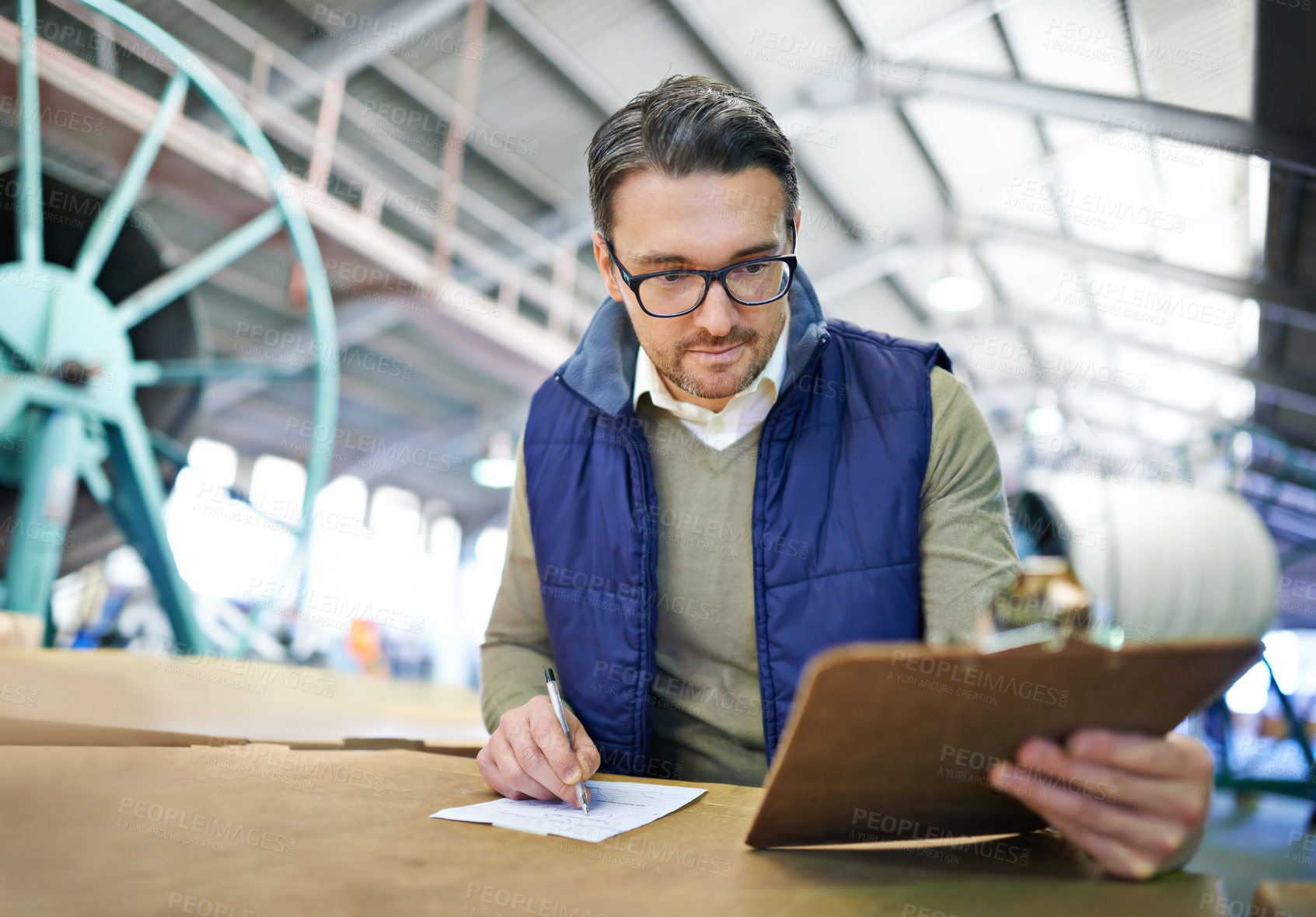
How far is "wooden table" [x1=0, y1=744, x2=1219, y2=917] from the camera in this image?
48 centimetres

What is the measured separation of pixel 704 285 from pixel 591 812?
65cm

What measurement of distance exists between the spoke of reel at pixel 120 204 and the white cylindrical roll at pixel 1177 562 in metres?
4.51

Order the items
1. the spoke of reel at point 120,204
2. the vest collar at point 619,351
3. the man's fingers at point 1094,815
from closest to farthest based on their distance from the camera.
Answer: the man's fingers at point 1094,815, the vest collar at point 619,351, the spoke of reel at point 120,204

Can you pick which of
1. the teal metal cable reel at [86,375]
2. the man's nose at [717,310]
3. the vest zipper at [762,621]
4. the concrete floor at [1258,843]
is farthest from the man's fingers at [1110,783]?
the teal metal cable reel at [86,375]

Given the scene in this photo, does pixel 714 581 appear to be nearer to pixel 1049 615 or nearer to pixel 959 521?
pixel 959 521

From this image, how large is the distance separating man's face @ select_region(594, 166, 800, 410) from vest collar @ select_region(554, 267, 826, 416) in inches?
1.8

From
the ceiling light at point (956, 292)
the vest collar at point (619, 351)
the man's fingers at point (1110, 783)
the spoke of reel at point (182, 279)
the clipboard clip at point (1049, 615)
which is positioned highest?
the ceiling light at point (956, 292)

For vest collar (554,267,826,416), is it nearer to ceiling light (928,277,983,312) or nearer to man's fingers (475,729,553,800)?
man's fingers (475,729,553,800)

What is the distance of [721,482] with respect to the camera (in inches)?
48.9

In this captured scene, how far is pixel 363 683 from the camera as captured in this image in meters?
2.74

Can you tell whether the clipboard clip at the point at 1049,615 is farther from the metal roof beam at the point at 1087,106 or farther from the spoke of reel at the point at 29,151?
the metal roof beam at the point at 1087,106

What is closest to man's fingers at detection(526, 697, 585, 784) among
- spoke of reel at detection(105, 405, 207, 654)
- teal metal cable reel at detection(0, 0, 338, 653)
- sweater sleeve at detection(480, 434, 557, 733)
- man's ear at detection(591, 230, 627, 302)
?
sweater sleeve at detection(480, 434, 557, 733)

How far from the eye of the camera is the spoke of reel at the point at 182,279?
2.49 m

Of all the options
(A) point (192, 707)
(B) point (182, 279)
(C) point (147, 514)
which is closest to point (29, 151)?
(B) point (182, 279)
